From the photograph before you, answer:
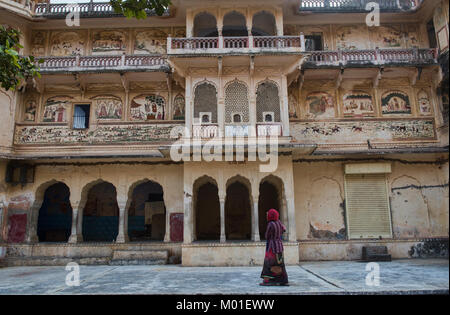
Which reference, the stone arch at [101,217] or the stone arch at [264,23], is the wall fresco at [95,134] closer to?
the stone arch at [101,217]

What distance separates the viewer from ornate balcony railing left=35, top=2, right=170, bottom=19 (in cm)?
1398

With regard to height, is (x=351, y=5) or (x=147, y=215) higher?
(x=351, y=5)

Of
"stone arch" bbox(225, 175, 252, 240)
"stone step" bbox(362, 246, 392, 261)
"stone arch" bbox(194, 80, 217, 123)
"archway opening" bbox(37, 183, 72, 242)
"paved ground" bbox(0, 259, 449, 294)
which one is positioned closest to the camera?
"paved ground" bbox(0, 259, 449, 294)

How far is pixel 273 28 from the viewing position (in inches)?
562

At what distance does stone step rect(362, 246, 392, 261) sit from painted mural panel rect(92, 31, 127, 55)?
12850mm

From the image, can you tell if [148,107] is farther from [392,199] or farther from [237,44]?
[392,199]

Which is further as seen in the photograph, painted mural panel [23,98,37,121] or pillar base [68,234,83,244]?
painted mural panel [23,98,37,121]

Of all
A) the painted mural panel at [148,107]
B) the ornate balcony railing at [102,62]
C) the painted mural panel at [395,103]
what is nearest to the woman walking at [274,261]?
the painted mural panel at [148,107]

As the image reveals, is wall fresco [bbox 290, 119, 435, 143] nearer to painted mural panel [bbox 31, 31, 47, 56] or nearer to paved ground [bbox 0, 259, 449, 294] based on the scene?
paved ground [bbox 0, 259, 449, 294]

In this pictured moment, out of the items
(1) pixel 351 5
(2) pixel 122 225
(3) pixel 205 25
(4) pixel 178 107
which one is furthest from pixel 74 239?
(1) pixel 351 5

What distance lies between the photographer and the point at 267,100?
40.9ft

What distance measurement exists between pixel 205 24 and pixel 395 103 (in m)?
8.71

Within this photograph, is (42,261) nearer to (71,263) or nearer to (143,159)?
(71,263)

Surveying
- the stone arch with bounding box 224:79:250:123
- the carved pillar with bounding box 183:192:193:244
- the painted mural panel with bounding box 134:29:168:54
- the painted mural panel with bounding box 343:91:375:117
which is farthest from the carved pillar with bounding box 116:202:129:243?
the painted mural panel with bounding box 343:91:375:117
